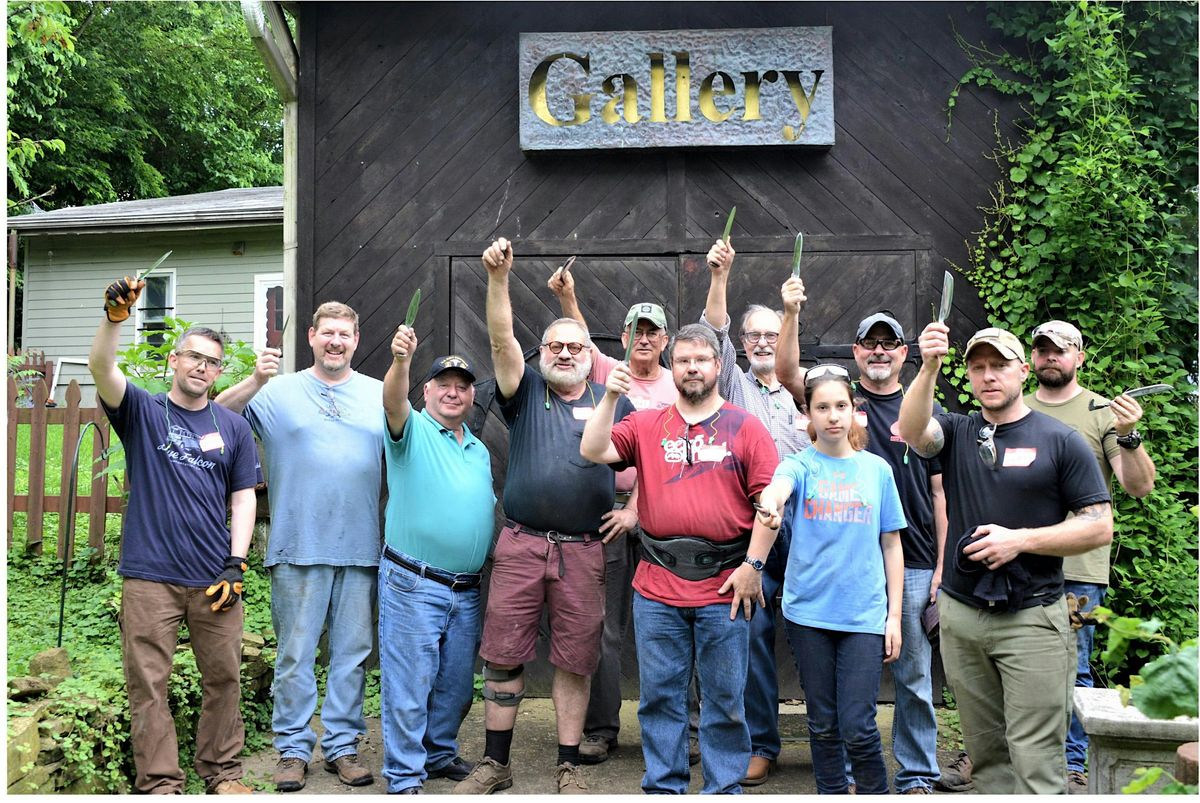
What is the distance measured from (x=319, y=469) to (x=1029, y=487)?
295 centimetres

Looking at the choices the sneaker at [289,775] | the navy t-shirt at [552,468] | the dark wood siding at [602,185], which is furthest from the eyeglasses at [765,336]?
the sneaker at [289,775]

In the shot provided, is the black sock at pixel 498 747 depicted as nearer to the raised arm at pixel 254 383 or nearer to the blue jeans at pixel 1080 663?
the raised arm at pixel 254 383

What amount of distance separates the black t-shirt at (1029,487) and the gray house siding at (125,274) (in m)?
13.1

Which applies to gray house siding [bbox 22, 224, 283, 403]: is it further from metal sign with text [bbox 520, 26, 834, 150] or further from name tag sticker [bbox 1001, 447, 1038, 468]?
name tag sticker [bbox 1001, 447, 1038, 468]

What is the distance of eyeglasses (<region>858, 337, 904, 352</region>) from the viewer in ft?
14.1

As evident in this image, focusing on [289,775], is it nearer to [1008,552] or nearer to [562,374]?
[562,374]

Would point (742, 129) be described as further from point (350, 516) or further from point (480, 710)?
point (480, 710)

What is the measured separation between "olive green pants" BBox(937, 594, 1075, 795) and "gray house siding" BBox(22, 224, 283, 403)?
13.2m

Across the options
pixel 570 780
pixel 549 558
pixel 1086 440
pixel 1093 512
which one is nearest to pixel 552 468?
pixel 549 558

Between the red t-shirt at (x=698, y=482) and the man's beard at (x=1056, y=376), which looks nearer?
the red t-shirt at (x=698, y=482)

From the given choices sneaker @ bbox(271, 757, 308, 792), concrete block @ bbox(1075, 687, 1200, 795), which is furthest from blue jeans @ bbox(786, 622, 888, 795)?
sneaker @ bbox(271, 757, 308, 792)

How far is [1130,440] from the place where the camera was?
3842 millimetres

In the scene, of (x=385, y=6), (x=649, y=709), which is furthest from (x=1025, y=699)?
(x=385, y=6)

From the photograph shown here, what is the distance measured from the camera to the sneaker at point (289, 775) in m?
4.31
